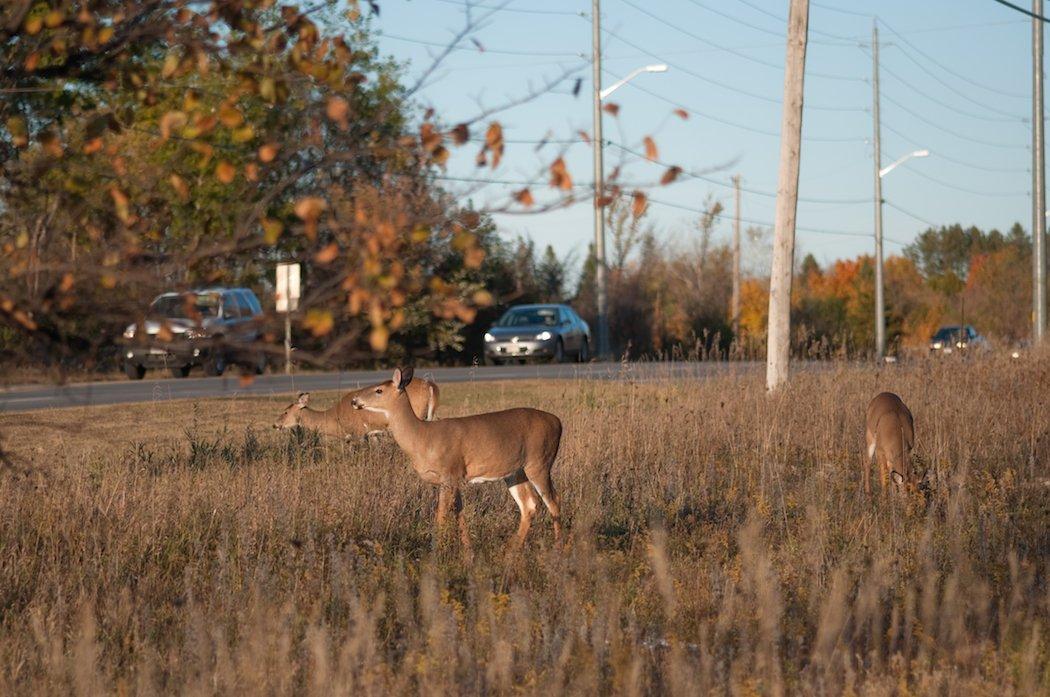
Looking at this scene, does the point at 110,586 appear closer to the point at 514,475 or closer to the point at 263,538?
the point at 263,538

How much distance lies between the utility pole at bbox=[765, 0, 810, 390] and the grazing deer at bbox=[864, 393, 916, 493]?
206 inches

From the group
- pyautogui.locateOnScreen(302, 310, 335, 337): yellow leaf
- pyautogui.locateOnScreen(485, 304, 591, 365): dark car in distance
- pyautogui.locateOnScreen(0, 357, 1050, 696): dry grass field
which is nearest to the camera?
pyautogui.locateOnScreen(302, 310, 335, 337): yellow leaf

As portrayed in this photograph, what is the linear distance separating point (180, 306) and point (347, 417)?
10.5 metres

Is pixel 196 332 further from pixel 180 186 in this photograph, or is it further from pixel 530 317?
pixel 530 317

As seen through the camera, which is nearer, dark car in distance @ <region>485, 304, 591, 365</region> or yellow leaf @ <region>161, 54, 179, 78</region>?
yellow leaf @ <region>161, 54, 179, 78</region>

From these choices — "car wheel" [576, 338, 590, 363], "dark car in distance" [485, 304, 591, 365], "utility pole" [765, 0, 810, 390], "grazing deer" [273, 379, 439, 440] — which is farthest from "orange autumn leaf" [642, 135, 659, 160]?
"car wheel" [576, 338, 590, 363]

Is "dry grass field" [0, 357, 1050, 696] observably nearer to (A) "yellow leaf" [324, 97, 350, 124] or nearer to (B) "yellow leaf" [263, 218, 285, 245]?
(B) "yellow leaf" [263, 218, 285, 245]

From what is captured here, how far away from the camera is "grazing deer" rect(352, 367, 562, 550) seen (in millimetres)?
9883

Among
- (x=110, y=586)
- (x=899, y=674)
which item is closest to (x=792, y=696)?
(x=899, y=674)

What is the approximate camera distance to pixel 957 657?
6.20m

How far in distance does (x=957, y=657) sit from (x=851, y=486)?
597 centimetres

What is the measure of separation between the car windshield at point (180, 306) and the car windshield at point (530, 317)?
30929 millimetres

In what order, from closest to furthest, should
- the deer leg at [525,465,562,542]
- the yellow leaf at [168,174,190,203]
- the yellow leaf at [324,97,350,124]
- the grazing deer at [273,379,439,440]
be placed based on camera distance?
the yellow leaf at [324,97,350,124] < the yellow leaf at [168,174,190,203] < the deer leg at [525,465,562,542] < the grazing deer at [273,379,439,440]

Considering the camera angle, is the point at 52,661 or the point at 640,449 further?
the point at 640,449
